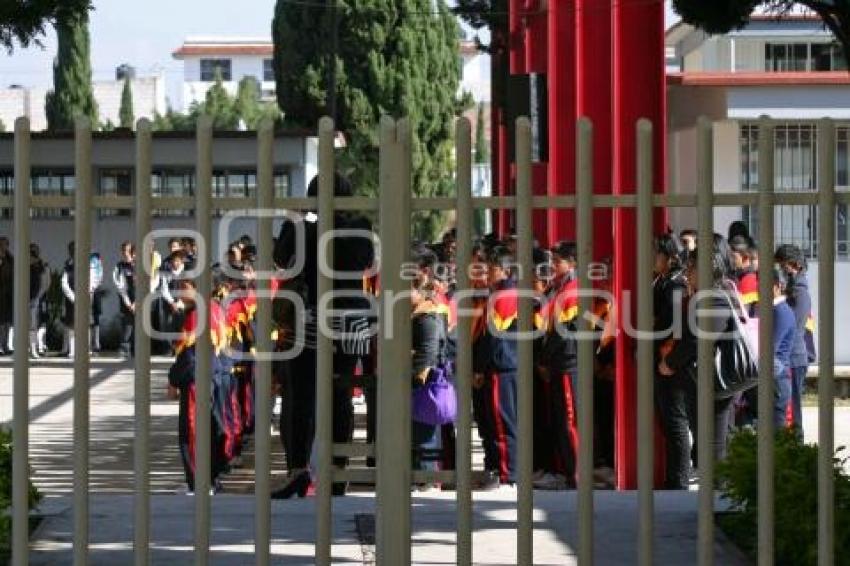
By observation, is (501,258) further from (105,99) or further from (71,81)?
(105,99)

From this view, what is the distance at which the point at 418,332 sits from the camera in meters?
13.1

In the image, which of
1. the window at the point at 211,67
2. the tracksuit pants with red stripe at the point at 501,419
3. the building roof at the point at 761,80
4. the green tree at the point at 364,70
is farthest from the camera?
the window at the point at 211,67

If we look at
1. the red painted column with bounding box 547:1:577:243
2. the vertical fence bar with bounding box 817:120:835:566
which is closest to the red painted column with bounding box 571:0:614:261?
the red painted column with bounding box 547:1:577:243

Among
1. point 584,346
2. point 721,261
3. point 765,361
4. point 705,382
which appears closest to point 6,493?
point 584,346

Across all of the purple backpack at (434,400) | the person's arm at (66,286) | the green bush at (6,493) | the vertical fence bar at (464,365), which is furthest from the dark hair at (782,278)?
the person's arm at (66,286)

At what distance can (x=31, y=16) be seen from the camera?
39.0 ft

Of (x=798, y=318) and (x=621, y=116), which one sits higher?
(x=621, y=116)

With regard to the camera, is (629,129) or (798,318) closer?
(629,129)

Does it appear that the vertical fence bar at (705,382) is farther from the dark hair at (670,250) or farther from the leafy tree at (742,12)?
the dark hair at (670,250)

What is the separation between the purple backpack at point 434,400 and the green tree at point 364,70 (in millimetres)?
39480

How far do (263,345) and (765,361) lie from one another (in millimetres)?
1842

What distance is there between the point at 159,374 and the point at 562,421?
559 inches

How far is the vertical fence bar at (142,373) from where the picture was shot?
8.15m

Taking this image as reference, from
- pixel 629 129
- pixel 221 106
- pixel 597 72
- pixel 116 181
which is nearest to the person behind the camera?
pixel 629 129
